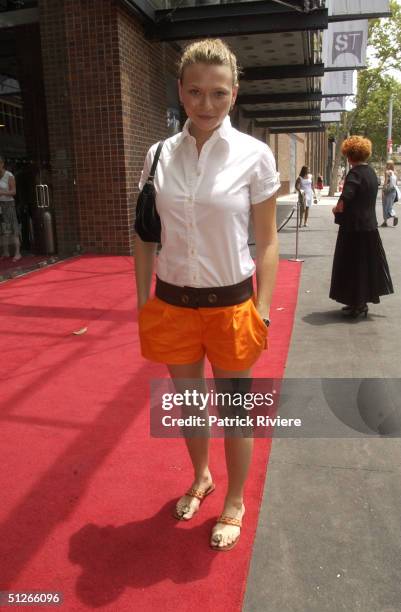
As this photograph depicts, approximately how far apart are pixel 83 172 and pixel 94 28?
2293 millimetres

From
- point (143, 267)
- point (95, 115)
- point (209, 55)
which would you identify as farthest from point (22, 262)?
point (209, 55)

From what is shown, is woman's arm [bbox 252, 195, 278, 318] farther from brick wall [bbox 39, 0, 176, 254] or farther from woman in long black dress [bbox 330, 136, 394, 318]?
brick wall [bbox 39, 0, 176, 254]

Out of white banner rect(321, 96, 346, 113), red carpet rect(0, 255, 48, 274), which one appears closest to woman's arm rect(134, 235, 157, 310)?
red carpet rect(0, 255, 48, 274)

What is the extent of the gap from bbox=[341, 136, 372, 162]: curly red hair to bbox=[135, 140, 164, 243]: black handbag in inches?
158

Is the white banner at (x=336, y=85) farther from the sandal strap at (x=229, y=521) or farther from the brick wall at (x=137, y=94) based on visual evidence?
the sandal strap at (x=229, y=521)

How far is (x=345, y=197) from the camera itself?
5.83 m

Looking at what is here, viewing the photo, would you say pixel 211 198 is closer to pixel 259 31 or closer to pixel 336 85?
pixel 259 31

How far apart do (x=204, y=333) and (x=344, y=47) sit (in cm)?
1462

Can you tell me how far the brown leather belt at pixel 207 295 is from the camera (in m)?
2.17

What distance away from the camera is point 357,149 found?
5719 millimetres

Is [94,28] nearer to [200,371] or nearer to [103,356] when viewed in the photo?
[103,356]

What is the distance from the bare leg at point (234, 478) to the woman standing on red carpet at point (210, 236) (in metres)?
0.02

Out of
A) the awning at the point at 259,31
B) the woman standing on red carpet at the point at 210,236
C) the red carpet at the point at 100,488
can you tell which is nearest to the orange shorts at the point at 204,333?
the woman standing on red carpet at the point at 210,236

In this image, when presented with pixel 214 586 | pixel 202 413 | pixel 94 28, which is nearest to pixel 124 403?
pixel 202 413
